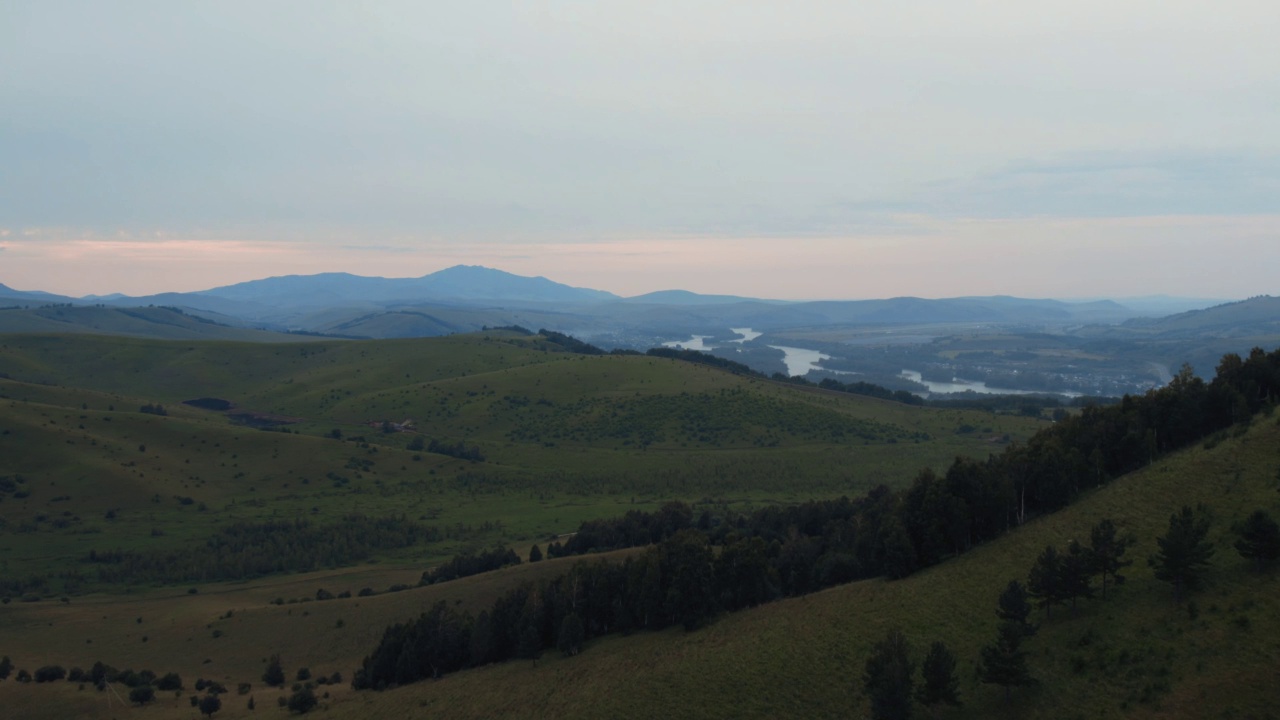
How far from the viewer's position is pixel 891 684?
90.0 feet

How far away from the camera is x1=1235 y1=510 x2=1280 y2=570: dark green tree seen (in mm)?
27500

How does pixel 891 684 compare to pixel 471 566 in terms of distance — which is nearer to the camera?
pixel 891 684

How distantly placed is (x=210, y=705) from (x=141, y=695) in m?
5.00

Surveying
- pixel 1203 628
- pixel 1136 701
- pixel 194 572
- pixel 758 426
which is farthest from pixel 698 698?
pixel 758 426

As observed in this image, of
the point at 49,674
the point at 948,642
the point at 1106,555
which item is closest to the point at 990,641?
the point at 948,642

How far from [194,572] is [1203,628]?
287 ft

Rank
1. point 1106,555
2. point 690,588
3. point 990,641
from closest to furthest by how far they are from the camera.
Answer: point 1106,555, point 990,641, point 690,588

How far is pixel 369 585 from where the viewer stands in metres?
72.5

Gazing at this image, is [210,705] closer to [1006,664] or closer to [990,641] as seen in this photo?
[990,641]

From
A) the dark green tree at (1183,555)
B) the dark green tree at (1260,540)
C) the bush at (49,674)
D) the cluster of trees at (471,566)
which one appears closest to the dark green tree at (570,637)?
the cluster of trees at (471,566)

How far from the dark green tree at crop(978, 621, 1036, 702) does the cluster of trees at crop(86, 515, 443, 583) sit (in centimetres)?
7429

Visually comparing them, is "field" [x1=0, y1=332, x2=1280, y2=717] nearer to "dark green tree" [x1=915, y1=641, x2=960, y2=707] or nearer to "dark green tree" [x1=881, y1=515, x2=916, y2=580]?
"dark green tree" [x1=881, y1=515, x2=916, y2=580]

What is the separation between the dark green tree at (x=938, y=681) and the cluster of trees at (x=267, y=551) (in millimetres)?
72685

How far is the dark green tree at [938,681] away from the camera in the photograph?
88.0 ft
